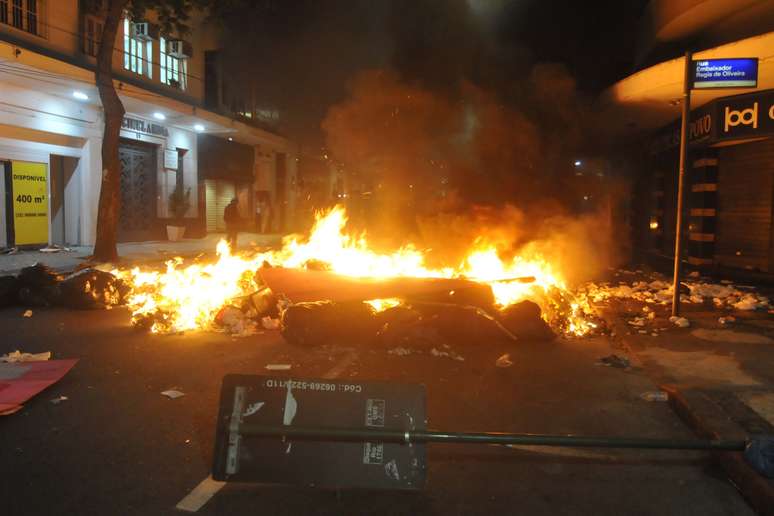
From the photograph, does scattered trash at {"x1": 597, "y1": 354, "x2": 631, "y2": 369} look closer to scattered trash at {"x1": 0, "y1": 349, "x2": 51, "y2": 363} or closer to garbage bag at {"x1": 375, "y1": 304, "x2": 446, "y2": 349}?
garbage bag at {"x1": 375, "y1": 304, "x2": 446, "y2": 349}

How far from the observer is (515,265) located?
9.10m

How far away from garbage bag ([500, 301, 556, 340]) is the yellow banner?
14068 millimetres

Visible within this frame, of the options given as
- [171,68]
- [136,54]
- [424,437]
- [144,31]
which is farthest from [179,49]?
[424,437]

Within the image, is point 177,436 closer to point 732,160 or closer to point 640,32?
point 732,160

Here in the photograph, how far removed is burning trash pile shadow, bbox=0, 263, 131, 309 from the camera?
8.30 m

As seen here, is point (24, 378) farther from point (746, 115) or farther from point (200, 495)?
point (746, 115)

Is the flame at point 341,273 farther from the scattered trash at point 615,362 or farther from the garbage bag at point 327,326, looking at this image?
the scattered trash at point 615,362

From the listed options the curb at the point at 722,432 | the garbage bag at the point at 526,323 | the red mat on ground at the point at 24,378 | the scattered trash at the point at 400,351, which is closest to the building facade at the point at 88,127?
the red mat on ground at the point at 24,378

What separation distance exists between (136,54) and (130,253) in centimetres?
695

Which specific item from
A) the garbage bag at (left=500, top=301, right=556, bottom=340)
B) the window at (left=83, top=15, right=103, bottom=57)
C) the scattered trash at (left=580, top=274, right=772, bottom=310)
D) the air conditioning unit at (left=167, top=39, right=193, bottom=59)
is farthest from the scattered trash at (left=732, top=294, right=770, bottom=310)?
the air conditioning unit at (left=167, top=39, right=193, bottom=59)

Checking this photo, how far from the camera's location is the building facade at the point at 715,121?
10.1 metres

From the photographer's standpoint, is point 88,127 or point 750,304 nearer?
point 750,304

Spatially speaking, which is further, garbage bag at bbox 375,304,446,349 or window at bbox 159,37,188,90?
window at bbox 159,37,188,90

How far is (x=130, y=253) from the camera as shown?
51.7 ft
